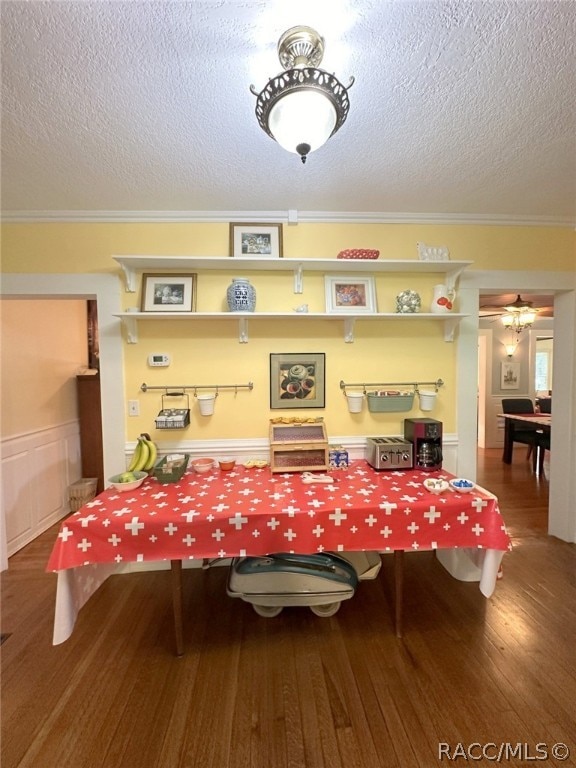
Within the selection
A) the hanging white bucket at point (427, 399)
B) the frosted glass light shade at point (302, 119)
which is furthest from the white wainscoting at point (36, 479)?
the hanging white bucket at point (427, 399)

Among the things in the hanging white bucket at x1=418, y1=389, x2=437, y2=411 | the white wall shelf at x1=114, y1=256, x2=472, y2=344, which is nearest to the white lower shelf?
the white wall shelf at x1=114, y1=256, x2=472, y2=344

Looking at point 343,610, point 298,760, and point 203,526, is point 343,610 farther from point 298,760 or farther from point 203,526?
point 203,526

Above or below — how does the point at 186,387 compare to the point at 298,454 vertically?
above

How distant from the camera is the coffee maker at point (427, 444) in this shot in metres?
1.95

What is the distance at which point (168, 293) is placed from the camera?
208 centimetres

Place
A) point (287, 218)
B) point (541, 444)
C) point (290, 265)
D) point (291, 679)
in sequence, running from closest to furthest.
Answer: point (291, 679)
point (290, 265)
point (287, 218)
point (541, 444)

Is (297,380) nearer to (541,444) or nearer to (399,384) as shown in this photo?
(399,384)

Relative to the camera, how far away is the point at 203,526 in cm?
141

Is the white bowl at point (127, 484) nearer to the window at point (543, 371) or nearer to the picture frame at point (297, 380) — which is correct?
the picture frame at point (297, 380)

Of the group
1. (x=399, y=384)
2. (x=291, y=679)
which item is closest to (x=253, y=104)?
(x=399, y=384)

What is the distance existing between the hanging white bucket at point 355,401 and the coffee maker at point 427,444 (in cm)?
38

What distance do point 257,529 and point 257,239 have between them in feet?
6.09

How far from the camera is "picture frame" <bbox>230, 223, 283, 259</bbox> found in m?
2.12

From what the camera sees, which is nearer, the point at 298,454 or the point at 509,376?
the point at 298,454
